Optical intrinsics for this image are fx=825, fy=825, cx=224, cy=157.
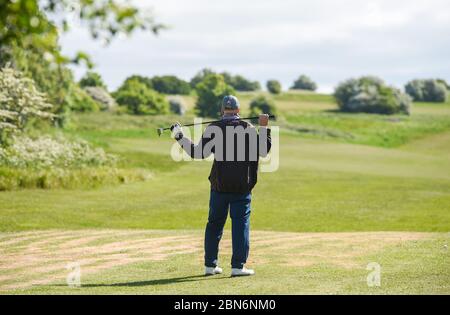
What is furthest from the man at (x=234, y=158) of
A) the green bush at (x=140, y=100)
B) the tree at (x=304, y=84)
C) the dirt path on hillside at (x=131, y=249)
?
the tree at (x=304, y=84)

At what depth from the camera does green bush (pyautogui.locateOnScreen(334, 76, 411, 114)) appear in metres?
97.3

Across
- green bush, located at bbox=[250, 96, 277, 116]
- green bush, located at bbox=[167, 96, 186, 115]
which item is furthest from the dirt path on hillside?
green bush, located at bbox=[167, 96, 186, 115]

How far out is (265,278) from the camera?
11.2 meters

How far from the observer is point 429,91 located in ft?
391

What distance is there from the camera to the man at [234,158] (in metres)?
11.5

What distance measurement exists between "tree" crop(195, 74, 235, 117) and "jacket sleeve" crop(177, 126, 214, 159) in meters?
79.2

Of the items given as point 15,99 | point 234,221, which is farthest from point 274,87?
point 234,221

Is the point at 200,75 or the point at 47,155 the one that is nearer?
the point at 47,155

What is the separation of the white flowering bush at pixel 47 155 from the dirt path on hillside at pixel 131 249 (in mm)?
13240

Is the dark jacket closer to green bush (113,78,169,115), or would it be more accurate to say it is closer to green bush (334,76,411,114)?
green bush (113,78,169,115)

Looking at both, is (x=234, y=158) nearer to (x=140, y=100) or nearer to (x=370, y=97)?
(x=140, y=100)

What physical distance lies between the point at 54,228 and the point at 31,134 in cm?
2050

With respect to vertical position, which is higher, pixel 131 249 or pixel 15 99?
pixel 15 99

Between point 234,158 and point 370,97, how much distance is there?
8847 cm
